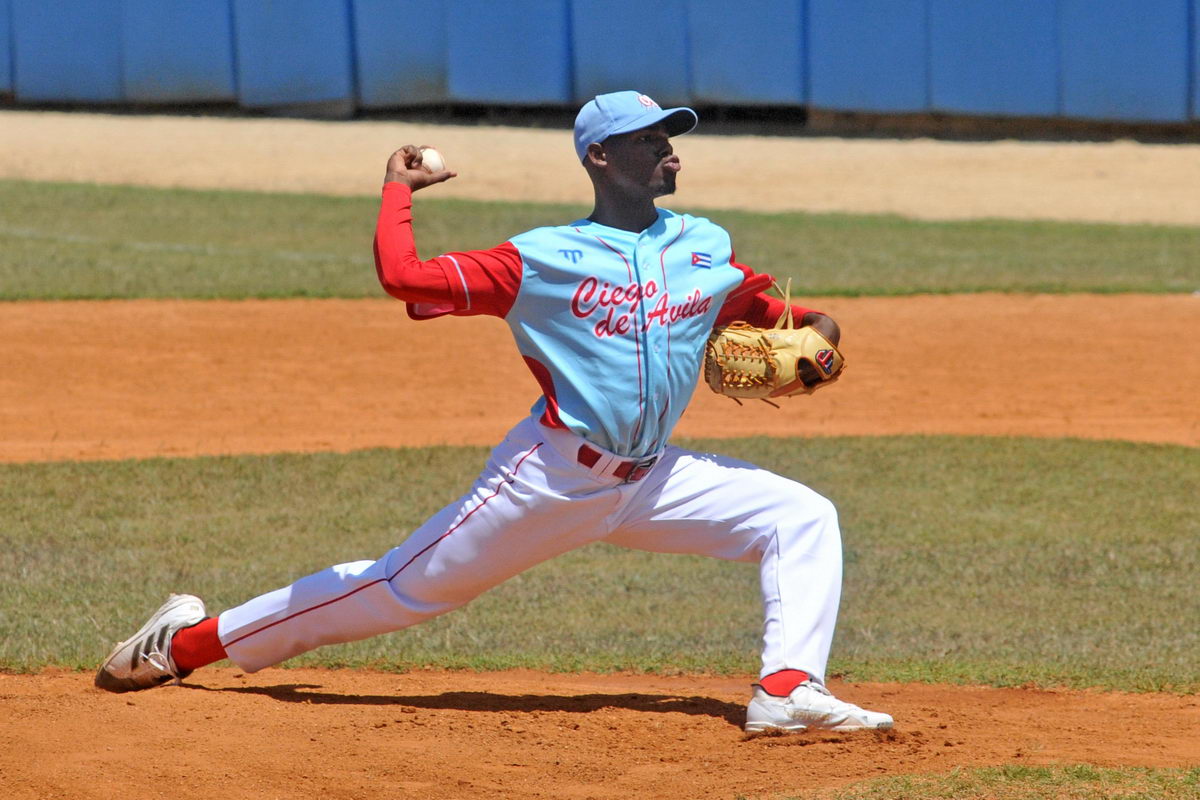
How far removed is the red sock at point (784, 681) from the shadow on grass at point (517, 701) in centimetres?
36

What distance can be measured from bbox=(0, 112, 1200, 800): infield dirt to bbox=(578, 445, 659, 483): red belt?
2.24ft

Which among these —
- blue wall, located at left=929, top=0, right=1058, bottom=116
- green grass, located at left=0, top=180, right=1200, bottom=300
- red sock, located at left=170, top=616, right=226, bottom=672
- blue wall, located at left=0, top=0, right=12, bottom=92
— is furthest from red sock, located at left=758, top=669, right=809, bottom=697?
blue wall, located at left=0, top=0, right=12, bottom=92

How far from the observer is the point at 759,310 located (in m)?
4.47

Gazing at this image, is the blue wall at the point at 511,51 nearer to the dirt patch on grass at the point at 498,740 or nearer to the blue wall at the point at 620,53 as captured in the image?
the blue wall at the point at 620,53

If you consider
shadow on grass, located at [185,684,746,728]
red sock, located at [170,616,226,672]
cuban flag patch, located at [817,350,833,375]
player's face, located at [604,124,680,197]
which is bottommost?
shadow on grass, located at [185,684,746,728]

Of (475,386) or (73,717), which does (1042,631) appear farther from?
(475,386)

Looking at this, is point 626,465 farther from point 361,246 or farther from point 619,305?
point 361,246

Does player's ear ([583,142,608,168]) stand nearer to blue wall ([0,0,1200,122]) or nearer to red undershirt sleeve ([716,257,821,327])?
red undershirt sleeve ([716,257,821,327])

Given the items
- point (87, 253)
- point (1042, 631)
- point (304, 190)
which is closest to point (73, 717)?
point (1042, 631)

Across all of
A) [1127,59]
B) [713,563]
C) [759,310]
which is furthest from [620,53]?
[759,310]

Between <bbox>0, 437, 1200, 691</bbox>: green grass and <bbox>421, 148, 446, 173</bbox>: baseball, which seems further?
<bbox>0, 437, 1200, 691</bbox>: green grass

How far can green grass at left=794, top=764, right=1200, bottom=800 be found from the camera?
354 cm

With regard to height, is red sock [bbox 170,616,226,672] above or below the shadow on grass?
above

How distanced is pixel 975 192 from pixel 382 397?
31.7 ft
